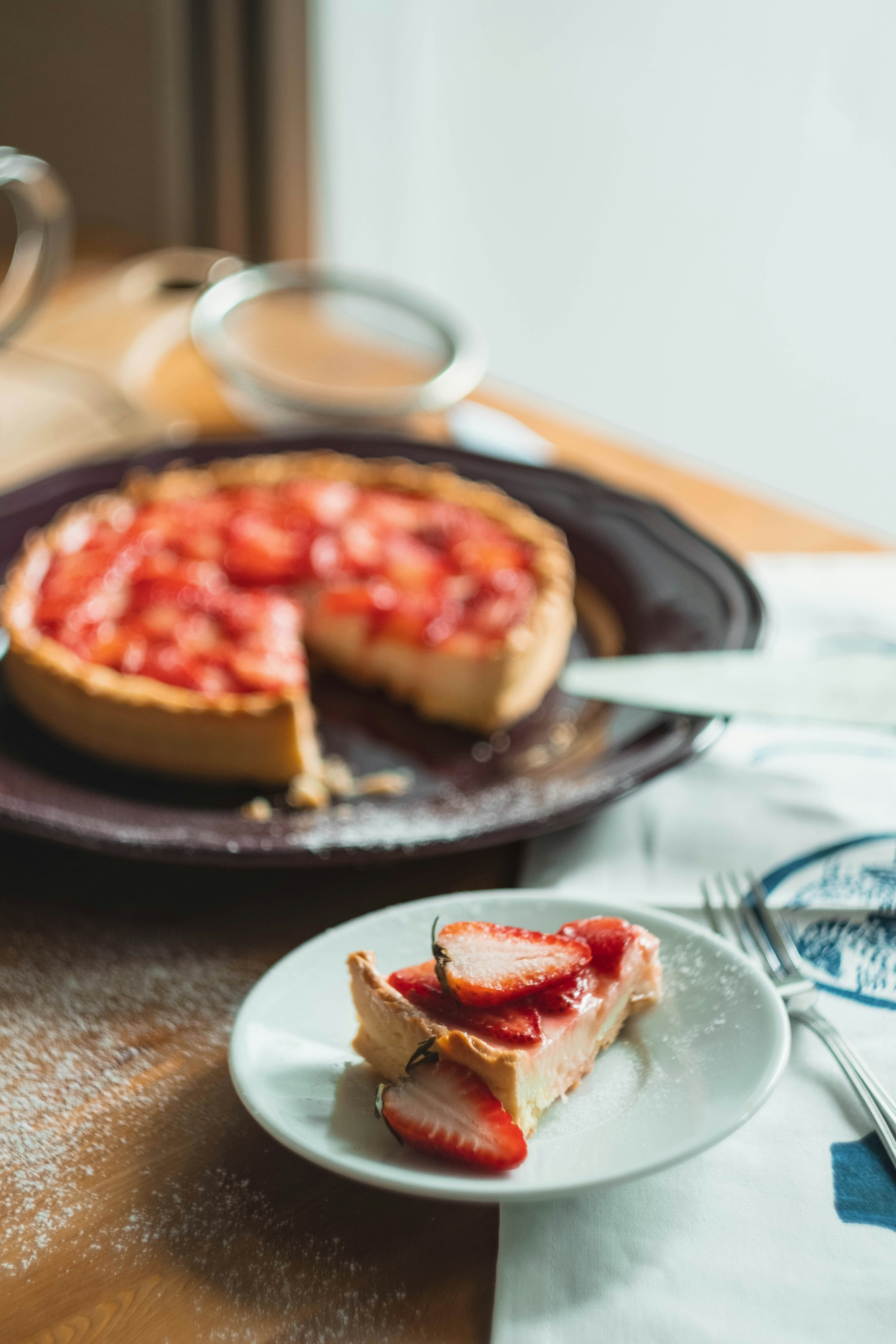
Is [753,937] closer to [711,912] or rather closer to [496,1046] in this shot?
[711,912]

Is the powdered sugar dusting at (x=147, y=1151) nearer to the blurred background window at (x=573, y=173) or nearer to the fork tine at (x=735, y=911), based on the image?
the fork tine at (x=735, y=911)

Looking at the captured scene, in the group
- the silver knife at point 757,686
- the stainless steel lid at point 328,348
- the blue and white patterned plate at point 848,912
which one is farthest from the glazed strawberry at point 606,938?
the stainless steel lid at point 328,348

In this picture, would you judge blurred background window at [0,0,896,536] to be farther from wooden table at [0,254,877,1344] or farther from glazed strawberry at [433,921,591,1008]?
glazed strawberry at [433,921,591,1008]

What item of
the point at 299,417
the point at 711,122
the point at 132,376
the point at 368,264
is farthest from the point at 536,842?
the point at 368,264

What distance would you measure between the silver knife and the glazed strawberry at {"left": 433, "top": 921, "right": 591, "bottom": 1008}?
594 millimetres

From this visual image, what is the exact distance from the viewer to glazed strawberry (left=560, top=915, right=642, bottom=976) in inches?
37.2

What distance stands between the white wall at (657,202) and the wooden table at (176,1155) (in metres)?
2.10

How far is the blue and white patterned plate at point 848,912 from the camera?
1.12 metres

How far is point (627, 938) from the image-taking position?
3.12 feet

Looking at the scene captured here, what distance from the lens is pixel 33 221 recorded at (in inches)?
99.7

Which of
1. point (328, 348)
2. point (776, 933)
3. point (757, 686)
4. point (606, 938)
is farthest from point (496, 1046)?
point (328, 348)

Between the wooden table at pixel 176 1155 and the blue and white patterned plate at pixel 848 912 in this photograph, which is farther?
the blue and white patterned plate at pixel 848 912

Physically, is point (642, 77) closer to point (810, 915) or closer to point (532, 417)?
point (532, 417)

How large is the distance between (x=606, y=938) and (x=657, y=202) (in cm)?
266
